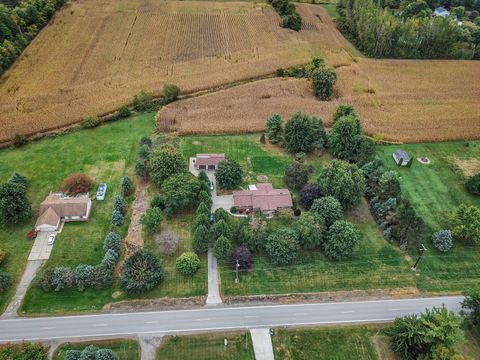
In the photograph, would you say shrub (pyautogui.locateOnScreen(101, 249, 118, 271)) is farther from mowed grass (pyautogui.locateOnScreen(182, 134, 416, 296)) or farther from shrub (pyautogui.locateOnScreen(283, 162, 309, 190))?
shrub (pyautogui.locateOnScreen(283, 162, 309, 190))

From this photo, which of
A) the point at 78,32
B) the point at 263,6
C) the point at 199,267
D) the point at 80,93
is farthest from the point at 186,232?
the point at 263,6

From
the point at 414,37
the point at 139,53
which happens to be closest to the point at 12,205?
the point at 139,53

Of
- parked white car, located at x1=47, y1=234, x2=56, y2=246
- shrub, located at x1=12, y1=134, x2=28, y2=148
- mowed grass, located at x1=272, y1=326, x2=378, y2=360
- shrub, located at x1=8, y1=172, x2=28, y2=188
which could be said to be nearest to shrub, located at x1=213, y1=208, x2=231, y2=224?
mowed grass, located at x1=272, y1=326, x2=378, y2=360

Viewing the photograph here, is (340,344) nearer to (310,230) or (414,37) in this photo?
(310,230)

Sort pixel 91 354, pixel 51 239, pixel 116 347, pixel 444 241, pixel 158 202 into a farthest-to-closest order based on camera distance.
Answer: pixel 158 202, pixel 51 239, pixel 444 241, pixel 116 347, pixel 91 354

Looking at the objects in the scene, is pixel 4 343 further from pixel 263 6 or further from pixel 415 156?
pixel 263 6

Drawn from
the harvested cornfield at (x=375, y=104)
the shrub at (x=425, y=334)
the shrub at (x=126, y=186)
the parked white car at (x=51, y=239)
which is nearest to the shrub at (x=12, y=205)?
the parked white car at (x=51, y=239)

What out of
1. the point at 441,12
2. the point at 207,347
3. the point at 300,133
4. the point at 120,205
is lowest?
the point at 207,347
